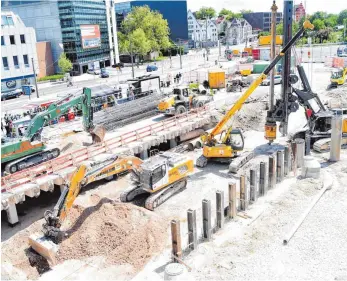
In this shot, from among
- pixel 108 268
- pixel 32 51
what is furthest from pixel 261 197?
pixel 32 51

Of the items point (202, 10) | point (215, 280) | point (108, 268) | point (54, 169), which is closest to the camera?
point (215, 280)

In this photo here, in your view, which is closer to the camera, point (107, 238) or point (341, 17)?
point (107, 238)

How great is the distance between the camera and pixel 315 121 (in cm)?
2230

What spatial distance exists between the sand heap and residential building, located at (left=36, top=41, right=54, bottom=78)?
4882 cm

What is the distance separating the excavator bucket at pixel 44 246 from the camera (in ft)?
44.9

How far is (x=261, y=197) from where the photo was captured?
17016 mm

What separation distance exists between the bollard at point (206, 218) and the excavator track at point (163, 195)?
129 inches

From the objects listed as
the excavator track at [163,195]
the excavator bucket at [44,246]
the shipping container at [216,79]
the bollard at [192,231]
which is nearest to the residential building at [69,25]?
the shipping container at [216,79]

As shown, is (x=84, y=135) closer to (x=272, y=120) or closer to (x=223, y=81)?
(x=272, y=120)

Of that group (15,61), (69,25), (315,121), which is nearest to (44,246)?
(315,121)

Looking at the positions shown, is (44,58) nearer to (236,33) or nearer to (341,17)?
(236,33)

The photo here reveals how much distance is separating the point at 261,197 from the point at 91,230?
23.7ft

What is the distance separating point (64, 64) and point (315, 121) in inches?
1756

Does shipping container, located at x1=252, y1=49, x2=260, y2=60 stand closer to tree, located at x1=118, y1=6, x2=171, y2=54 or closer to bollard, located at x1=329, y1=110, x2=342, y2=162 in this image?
tree, located at x1=118, y1=6, x2=171, y2=54
